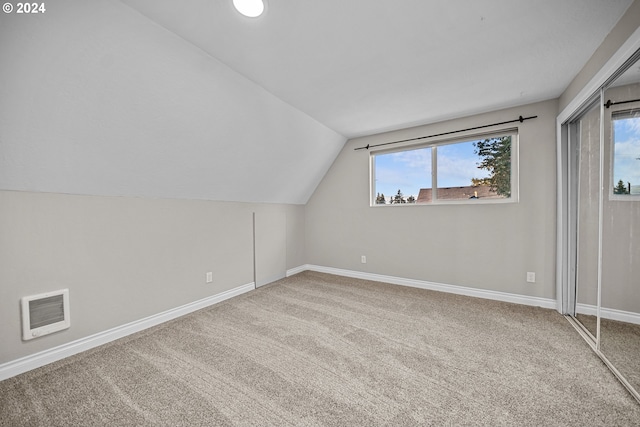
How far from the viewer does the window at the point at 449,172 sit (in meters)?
2.94

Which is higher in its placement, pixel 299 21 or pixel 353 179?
pixel 299 21

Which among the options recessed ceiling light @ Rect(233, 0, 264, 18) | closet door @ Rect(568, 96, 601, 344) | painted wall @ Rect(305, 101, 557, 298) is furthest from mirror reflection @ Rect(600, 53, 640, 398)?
recessed ceiling light @ Rect(233, 0, 264, 18)

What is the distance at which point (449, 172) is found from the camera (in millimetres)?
3258

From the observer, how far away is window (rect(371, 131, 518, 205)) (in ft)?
9.63

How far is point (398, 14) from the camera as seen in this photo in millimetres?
1466

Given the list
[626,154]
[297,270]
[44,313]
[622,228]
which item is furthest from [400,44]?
[297,270]

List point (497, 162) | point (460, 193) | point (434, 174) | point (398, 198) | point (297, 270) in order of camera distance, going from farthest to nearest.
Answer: point (297, 270), point (398, 198), point (434, 174), point (460, 193), point (497, 162)

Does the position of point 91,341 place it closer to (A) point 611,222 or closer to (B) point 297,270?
(B) point 297,270

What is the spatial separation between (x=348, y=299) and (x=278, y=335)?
1.12m

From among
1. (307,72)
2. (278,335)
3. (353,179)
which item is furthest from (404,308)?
(307,72)

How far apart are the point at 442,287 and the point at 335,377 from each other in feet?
7.37

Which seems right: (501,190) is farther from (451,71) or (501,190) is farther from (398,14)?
(398,14)

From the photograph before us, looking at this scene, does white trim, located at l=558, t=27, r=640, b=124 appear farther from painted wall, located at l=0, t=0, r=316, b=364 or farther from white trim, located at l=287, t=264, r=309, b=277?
white trim, located at l=287, t=264, r=309, b=277

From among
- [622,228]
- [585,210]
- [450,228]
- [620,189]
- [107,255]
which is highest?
[620,189]
